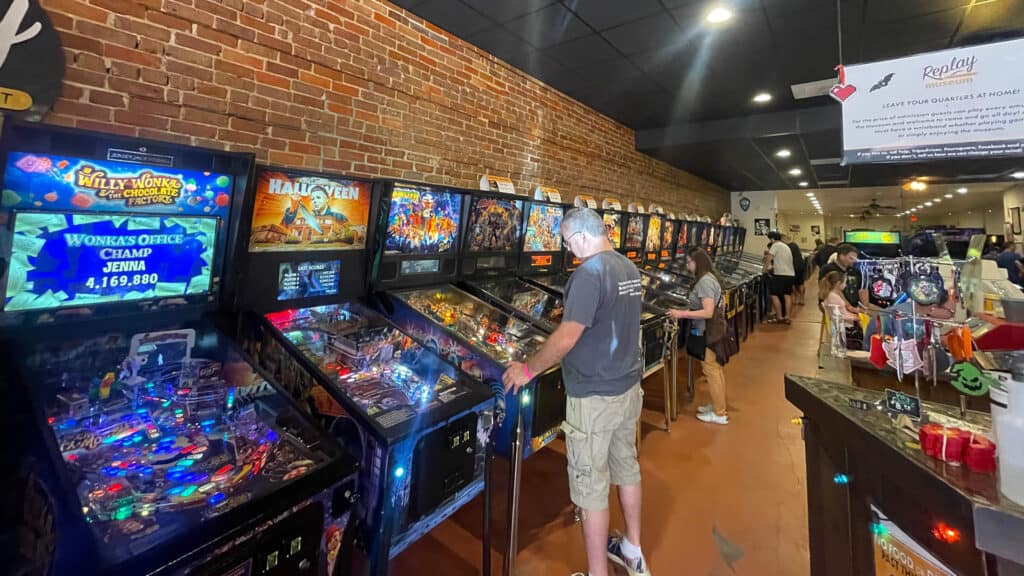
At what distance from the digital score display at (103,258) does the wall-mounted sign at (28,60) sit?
718mm

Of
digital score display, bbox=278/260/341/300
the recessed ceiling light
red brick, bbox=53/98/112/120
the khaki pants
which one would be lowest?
the khaki pants

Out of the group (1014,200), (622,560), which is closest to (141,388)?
(622,560)

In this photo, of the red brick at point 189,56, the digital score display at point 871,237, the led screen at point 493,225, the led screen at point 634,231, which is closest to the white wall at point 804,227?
the digital score display at point 871,237

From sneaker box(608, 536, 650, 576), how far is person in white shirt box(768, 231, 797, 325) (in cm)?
692

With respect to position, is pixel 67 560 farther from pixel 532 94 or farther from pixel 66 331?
pixel 532 94

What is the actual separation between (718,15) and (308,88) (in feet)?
8.88

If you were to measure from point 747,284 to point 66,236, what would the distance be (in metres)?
6.76

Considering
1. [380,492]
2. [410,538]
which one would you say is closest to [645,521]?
[410,538]

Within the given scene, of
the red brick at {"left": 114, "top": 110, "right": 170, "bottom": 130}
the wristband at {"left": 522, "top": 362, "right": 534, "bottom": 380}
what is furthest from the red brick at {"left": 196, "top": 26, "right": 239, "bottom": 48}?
the wristband at {"left": 522, "top": 362, "right": 534, "bottom": 380}

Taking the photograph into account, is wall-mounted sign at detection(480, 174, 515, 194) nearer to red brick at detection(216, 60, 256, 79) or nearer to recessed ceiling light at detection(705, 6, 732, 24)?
red brick at detection(216, 60, 256, 79)

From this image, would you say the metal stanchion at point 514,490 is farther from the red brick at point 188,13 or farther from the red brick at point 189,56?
the red brick at point 188,13

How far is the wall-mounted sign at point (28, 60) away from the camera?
4.88 ft

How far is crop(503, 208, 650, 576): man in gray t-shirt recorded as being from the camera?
1.70 meters

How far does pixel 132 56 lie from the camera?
5.81 ft
